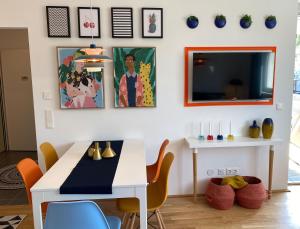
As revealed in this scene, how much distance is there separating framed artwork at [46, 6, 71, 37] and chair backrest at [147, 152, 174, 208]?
186 cm

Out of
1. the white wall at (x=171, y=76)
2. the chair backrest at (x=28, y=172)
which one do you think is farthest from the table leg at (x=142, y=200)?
the white wall at (x=171, y=76)

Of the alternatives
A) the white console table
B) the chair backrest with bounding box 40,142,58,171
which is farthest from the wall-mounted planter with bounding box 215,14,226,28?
the chair backrest with bounding box 40,142,58,171

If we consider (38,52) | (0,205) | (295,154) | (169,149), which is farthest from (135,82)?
(295,154)

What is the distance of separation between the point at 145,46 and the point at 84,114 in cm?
110

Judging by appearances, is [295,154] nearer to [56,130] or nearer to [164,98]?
[164,98]

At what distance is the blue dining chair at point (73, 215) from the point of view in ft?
5.14

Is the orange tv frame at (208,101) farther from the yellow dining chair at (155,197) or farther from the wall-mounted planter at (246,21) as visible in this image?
the yellow dining chair at (155,197)

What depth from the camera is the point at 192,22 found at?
10.2ft

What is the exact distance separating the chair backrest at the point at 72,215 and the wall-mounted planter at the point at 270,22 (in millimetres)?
2904

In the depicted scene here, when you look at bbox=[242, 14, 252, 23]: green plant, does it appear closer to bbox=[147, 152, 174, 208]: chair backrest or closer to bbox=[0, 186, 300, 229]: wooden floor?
bbox=[147, 152, 174, 208]: chair backrest

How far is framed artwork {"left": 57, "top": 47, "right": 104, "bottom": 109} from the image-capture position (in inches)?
120

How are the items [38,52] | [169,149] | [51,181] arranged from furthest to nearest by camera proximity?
[169,149] → [38,52] → [51,181]

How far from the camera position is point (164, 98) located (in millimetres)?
3232

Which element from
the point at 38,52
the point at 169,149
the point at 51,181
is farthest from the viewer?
the point at 169,149
